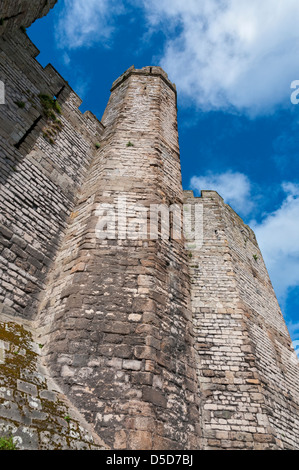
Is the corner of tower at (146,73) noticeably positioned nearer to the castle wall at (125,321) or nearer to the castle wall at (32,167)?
the castle wall at (32,167)

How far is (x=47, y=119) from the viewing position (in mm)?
7988

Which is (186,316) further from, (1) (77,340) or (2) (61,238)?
(2) (61,238)

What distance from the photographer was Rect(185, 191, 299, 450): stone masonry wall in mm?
5020

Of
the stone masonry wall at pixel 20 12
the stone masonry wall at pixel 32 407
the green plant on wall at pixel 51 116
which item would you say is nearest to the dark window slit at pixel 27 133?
the green plant on wall at pixel 51 116

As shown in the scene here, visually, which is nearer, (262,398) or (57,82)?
(262,398)

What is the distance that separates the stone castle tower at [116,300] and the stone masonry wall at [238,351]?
0.09ft

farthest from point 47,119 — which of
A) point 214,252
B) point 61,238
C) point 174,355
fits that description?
point 174,355

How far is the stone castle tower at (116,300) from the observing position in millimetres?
3783

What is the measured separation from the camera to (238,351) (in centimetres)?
604

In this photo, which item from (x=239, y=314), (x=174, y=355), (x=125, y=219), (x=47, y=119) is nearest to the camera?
(x=174, y=355)

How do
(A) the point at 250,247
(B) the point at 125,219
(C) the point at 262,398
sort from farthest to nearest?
(A) the point at 250,247 → (B) the point at 125,219 → (C) the point at 262,398

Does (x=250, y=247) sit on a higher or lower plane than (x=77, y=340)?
higher

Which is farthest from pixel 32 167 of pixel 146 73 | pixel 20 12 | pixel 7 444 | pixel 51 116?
pixel 146 73
